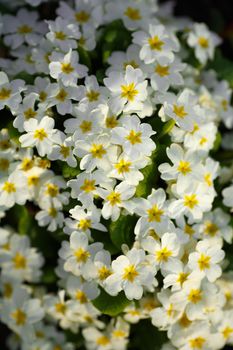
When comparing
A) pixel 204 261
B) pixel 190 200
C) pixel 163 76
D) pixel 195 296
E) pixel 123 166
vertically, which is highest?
pixel 163 76

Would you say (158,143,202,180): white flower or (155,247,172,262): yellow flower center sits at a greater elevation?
(158,143,202,180): white flower

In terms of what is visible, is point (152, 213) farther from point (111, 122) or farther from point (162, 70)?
point (162, 70)

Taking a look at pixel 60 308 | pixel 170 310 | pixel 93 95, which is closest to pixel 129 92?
pixel 93 95

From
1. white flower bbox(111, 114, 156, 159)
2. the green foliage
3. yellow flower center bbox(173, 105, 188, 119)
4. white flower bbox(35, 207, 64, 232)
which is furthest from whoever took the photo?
the green foliage

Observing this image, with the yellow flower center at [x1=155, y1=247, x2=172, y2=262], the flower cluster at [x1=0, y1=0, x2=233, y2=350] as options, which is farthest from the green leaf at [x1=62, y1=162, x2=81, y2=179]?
the yellow flower center at [x1=155, y1=247, x2=172, y2=262]

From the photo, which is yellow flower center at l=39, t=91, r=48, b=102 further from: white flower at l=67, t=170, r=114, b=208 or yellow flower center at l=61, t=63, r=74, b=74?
white flower at l=67, t=170, r=114, b=208

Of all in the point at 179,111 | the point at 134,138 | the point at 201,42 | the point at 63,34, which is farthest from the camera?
the point at 201,42

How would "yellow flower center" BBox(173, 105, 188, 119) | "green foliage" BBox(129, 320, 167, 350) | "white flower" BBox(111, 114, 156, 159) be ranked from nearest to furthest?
"white flower" BBox(111, 114, 156, 159)
"yellow flower center" BBox(173, 105, 188, 119)
"green foliage" BBox(129, 320, 167, 350)
